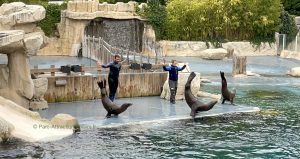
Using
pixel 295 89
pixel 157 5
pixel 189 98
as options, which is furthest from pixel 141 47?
pixel 189 98

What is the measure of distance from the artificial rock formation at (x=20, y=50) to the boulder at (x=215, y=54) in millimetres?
22822

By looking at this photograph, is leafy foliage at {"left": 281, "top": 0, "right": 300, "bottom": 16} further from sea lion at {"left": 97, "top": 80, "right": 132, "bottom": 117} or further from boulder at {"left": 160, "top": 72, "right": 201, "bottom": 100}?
sea lion at {"left": 97, "top": 80, "right": 132, "bottom": 117}

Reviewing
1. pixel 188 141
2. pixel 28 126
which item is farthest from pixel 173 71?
pixel 28 126

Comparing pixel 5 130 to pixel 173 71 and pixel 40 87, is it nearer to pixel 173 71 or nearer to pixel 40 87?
pixel 40 87

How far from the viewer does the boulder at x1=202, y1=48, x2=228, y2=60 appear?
1593 inches

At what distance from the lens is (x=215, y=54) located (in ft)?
133

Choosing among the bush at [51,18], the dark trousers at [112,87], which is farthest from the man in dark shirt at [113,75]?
the bush at [51,18]

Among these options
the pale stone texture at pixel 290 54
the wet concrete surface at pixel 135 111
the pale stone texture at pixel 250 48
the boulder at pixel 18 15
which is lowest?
the wet concrete surface at pixel 135 111

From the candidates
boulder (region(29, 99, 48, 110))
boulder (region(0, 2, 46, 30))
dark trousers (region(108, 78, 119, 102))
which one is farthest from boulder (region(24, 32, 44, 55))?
dark trousers (region(108, 78, 119, 102))

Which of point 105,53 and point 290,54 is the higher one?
point 105,53

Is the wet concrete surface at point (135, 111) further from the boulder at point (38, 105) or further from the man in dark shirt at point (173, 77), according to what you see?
the man in dark shirt at point (173, 77)

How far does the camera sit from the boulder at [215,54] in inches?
1593

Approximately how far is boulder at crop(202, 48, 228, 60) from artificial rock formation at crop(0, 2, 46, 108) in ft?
74.9

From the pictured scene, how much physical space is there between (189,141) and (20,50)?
631 centimetres
